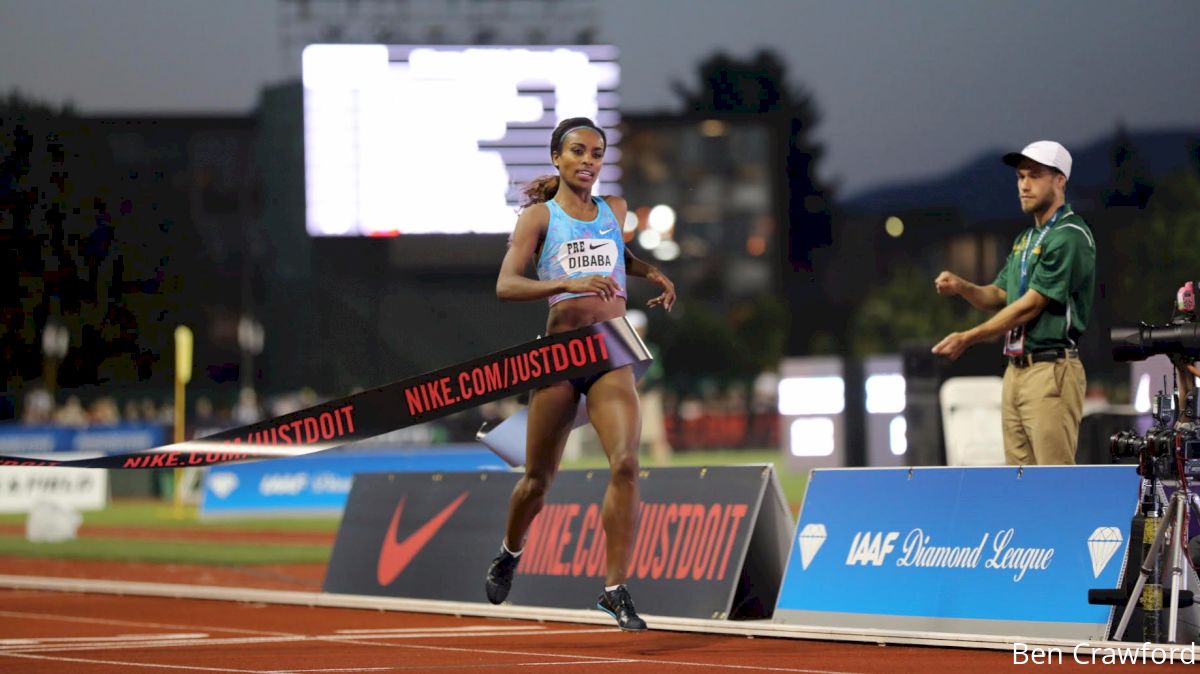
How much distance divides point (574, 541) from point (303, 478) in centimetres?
1880

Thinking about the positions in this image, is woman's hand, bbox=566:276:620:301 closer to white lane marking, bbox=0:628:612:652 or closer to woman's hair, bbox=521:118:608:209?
woman's hair, bbox=521:118:608:209

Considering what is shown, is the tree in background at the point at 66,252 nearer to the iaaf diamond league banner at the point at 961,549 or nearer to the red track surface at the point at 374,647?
the red track surface at the point at 374,647

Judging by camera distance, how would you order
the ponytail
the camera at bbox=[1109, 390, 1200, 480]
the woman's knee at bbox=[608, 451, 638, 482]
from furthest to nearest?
the ponytail → the woman's knee at bbox=[608, 451, 638, 482] → the camera at bbox=[1109, 390, 1200, 480]

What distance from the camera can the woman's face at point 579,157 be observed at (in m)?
8.87

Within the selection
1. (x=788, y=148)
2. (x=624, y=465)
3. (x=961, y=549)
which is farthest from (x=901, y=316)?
(x=624, y=465)

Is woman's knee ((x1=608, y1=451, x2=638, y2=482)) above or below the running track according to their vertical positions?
above

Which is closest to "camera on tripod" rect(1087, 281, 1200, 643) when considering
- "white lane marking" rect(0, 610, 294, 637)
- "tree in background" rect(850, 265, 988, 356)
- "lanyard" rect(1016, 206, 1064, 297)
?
"lanyard" rect(1016, 206, 1064, 297)

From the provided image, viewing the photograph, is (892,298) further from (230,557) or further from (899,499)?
(899,499)

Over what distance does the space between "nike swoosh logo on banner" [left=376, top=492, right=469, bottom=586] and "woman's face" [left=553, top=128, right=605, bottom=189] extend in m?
3.81

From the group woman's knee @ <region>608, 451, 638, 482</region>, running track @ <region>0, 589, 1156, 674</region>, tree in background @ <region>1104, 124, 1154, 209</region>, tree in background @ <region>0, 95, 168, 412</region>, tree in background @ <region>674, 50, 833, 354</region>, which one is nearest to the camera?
running track @ <region>0, 589, 1156, 674</region>

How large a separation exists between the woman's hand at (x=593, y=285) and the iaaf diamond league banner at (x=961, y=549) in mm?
2011

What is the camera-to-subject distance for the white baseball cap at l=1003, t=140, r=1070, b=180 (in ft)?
29.5

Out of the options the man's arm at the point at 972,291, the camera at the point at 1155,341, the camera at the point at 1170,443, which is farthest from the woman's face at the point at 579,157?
the camera at the point at 1170,443

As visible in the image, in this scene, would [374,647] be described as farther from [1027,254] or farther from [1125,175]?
[1125,175]
